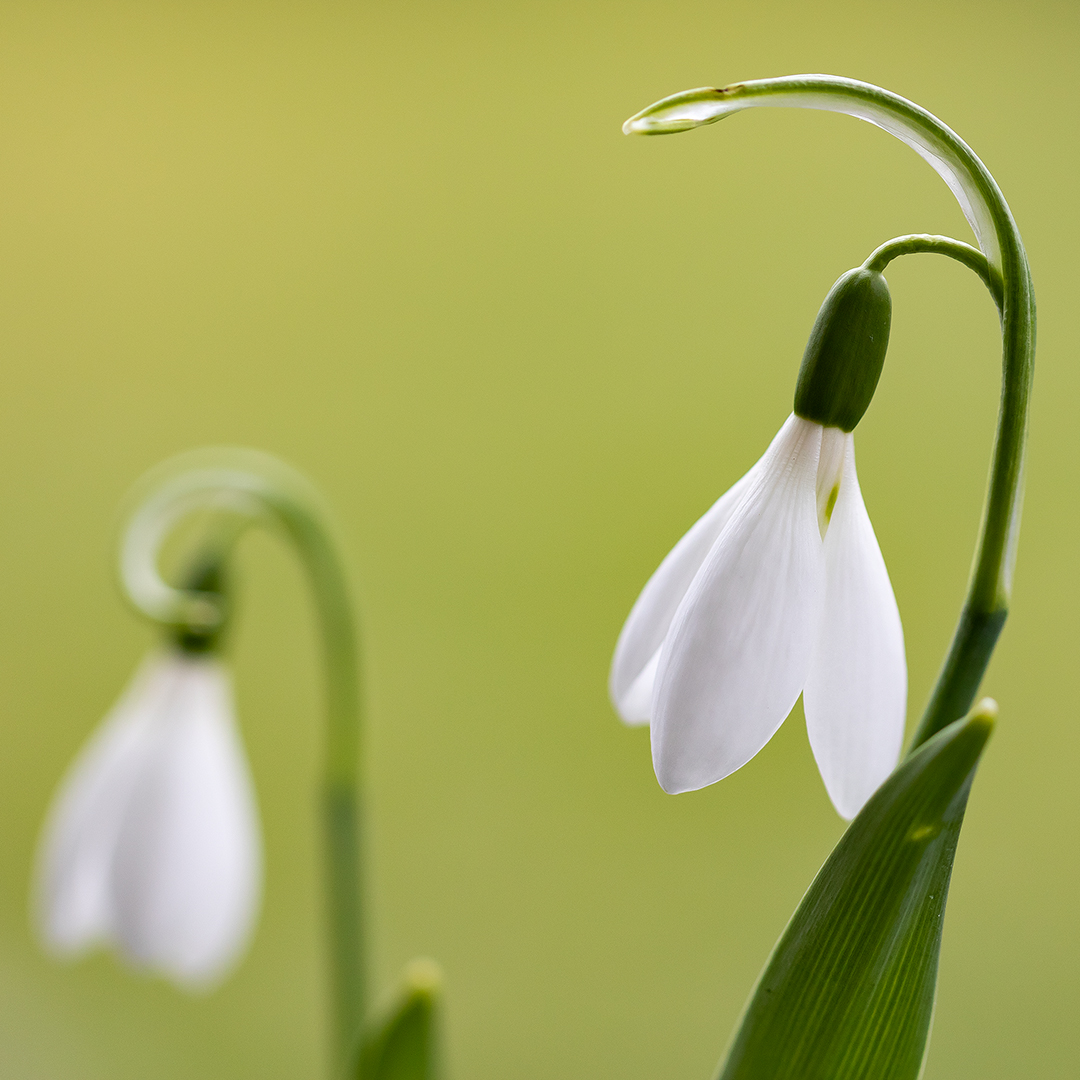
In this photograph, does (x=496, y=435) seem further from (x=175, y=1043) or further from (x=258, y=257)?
(x=175, y=1043)

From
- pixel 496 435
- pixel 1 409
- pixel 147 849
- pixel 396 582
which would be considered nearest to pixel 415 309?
pixel 496 435

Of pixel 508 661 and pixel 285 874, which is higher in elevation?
pixel 508 661

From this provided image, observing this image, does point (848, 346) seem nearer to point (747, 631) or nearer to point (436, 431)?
point (747, 631)

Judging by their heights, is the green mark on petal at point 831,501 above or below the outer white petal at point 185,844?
above

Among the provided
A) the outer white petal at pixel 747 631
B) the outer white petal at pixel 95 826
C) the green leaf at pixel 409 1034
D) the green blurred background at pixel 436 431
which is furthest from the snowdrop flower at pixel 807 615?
the green blurred background at pixel 436 431

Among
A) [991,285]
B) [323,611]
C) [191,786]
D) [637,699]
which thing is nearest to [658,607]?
[637,699]

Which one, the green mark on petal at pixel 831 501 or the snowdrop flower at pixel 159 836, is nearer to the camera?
the green mark on petal at pixel 831 501

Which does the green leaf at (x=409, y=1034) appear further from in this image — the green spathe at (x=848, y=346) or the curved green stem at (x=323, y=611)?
the green spathe at (x=848, y=346)
